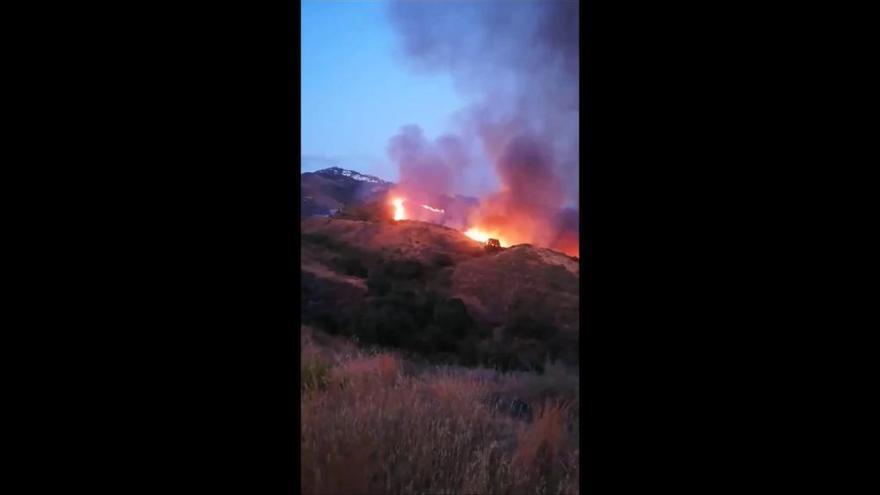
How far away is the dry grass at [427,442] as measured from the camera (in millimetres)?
2078

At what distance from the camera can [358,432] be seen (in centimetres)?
236

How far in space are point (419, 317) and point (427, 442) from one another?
1538mm

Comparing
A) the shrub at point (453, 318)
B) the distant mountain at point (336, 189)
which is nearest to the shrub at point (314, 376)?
the shrub at point (453, 318)

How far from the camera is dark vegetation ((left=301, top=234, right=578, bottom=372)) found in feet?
11.5

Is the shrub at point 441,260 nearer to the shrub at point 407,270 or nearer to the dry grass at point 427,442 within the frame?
the shrub at point 407,270

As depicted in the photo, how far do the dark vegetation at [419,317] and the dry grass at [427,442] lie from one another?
0.51 m

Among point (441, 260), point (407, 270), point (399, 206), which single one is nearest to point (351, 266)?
point (407, 270)

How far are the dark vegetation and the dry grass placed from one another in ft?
1.68

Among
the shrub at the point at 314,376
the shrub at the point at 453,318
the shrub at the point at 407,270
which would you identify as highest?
the shrub at the point at 407,270

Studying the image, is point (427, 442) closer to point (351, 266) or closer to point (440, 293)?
point (440, 293)
